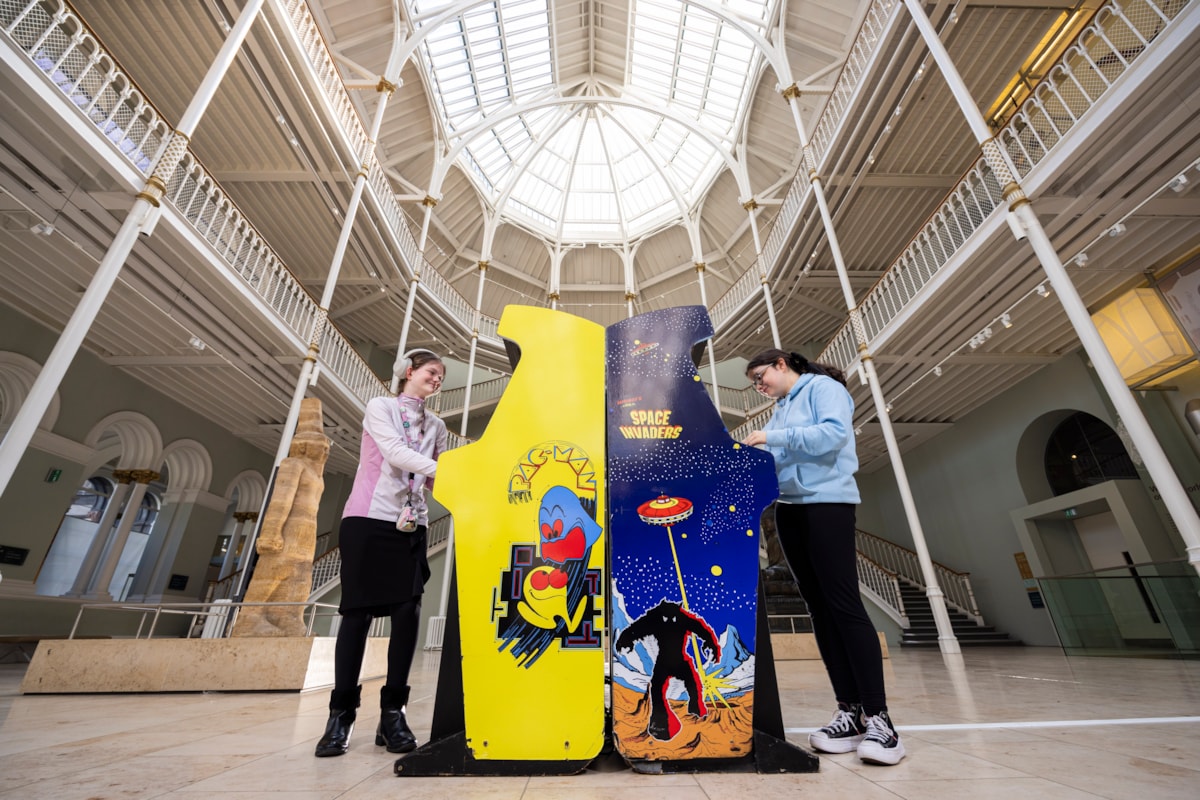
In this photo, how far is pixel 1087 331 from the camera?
5090 millimetres

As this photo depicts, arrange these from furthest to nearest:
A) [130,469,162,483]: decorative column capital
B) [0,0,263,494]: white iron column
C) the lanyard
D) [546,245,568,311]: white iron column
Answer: [546,245,568,311]: white iron column → [130,469,162,483]: decorative column capital → [0,0,263,494]: white iron column → the lanyard

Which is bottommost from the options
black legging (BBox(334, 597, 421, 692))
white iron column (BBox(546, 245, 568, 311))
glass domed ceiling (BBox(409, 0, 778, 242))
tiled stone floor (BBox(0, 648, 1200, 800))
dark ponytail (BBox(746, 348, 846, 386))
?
tiled stone floor (BBox(0, 648, 1200, 800))

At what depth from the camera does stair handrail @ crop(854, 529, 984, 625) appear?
1195 centimetres

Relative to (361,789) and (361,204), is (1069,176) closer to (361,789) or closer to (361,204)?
(361,789)

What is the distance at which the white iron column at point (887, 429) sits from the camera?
7.12 meters

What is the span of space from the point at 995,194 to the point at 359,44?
1386cm

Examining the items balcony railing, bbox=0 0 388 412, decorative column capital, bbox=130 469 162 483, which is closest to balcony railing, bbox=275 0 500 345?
balcony railing, bbox=0 0 388 412

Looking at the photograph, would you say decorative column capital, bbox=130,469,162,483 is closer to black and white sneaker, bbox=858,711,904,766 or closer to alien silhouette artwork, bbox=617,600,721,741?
alien silhouette artwork, bbox=617,600,721,741

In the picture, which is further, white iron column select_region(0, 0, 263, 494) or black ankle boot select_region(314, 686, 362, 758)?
white iron column select_region(0, 0, 263, 494)

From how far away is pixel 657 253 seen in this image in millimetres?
20406

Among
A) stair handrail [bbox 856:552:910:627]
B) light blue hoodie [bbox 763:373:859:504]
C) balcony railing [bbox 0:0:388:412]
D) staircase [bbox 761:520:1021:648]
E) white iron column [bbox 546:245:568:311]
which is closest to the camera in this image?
light blue hoodie [bbox 763:373:859:504]

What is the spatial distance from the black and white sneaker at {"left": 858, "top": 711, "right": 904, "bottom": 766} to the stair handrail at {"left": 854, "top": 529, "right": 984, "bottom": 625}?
13.0 meters

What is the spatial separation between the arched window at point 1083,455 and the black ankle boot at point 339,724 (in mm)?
12250

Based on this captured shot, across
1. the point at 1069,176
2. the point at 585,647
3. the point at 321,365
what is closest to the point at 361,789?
the point at 585,647
